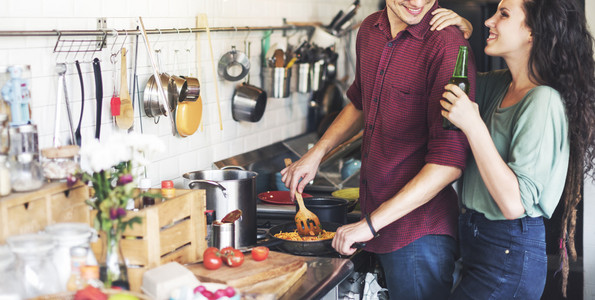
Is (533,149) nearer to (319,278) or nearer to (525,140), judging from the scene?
(525,140)

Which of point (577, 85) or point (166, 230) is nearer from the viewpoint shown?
point (166, 230)

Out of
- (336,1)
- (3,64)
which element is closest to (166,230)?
(3,64)

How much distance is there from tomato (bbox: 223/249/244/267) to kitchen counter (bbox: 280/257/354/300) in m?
0.21

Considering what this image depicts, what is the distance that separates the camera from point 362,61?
303 centimetres

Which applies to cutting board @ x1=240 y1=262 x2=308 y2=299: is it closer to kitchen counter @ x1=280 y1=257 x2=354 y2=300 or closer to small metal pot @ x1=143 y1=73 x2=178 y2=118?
kitchen counter @ x1=280 y1=257 x2=354 y2=300

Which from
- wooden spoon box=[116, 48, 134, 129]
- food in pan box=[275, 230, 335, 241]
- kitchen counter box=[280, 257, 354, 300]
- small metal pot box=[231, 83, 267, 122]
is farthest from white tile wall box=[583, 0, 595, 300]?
wooden spoon box=[116, 48, 134, 129]

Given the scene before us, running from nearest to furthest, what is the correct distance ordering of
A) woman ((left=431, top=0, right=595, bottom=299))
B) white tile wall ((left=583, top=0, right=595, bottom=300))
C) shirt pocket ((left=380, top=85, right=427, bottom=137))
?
1. woman ((left=431, top=0, right=595, bottom=299))
2. shirt pocket ((left=380, top=85, right=427, bottom=137))
3. white tile wall ((left=583, top=0, right=595, bottom=300))

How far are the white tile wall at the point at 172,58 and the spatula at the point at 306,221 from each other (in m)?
0.65

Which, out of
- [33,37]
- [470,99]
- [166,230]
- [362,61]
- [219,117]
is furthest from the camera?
[219,117]

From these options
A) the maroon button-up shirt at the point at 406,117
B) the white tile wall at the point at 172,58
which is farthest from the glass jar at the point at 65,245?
the maroon button-up shirt at the point at 406,117

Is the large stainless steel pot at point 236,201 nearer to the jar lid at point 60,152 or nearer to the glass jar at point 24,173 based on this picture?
the jar lid at point 60,152

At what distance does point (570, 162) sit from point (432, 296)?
0.74 metres

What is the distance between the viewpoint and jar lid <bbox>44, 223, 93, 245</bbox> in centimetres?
198

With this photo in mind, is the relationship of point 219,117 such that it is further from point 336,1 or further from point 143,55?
point 336,1
